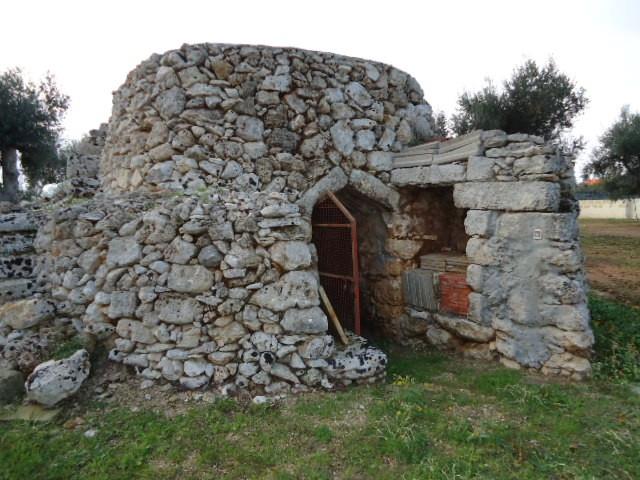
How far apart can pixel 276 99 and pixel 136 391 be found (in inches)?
151

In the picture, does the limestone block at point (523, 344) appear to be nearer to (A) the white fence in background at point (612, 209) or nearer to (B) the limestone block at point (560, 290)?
(B) the limestone block at point (560, 290)

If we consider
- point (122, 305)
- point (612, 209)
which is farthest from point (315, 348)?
→ point (612, 209)

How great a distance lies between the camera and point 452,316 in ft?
16.7

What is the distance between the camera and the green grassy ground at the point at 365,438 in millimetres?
2693

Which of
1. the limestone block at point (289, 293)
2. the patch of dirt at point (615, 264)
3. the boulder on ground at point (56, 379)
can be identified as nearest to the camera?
the boulder on ground at point (56, 379)

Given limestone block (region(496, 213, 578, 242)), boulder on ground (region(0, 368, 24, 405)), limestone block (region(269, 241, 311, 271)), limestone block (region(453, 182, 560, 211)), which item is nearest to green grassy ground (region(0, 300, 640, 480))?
boulder on ground (region(0, 368, 24, 405))

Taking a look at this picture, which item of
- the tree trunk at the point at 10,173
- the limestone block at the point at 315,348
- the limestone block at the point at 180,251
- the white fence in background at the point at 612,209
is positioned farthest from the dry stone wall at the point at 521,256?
the white fence in background at the point at 612,209

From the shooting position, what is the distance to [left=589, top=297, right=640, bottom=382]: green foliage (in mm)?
4195

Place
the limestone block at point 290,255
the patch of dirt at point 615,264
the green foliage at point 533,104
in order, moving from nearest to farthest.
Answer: the limestone block at point 290,255
the patch of dirt at point 615,264
the green foliage at point 533,104

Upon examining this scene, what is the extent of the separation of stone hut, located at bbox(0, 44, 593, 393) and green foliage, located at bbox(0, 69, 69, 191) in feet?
23.6

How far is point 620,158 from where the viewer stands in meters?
14.0

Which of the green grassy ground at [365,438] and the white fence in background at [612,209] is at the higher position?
the white fence in background at [612,209]

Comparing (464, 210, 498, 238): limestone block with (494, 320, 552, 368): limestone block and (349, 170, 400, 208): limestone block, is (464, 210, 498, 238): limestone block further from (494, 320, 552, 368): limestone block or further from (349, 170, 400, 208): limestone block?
Result: (349, 170, 400, 208): limestone block

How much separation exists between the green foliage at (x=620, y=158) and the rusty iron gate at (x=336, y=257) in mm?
12916
